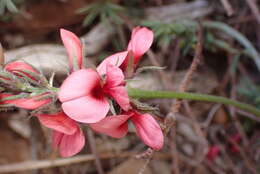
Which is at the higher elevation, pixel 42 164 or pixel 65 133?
pixel 65 133

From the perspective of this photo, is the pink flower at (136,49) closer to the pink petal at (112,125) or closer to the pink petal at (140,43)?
the pink petal at (140,43)

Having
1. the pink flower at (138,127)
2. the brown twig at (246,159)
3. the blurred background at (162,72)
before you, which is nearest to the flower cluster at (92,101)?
the pink flower at (138,127)

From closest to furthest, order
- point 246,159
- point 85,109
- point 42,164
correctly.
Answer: point 85,109 → point 42,164 → point 246,159

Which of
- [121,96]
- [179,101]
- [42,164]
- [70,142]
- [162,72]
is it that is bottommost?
[42,164]

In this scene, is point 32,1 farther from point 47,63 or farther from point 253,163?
point 253,163

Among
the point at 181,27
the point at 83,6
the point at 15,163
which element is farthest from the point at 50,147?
the point at 181,27

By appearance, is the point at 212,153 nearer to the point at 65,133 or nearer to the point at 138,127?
the point at 138,127

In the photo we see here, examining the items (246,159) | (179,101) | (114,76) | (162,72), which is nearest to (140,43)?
(114,76)
